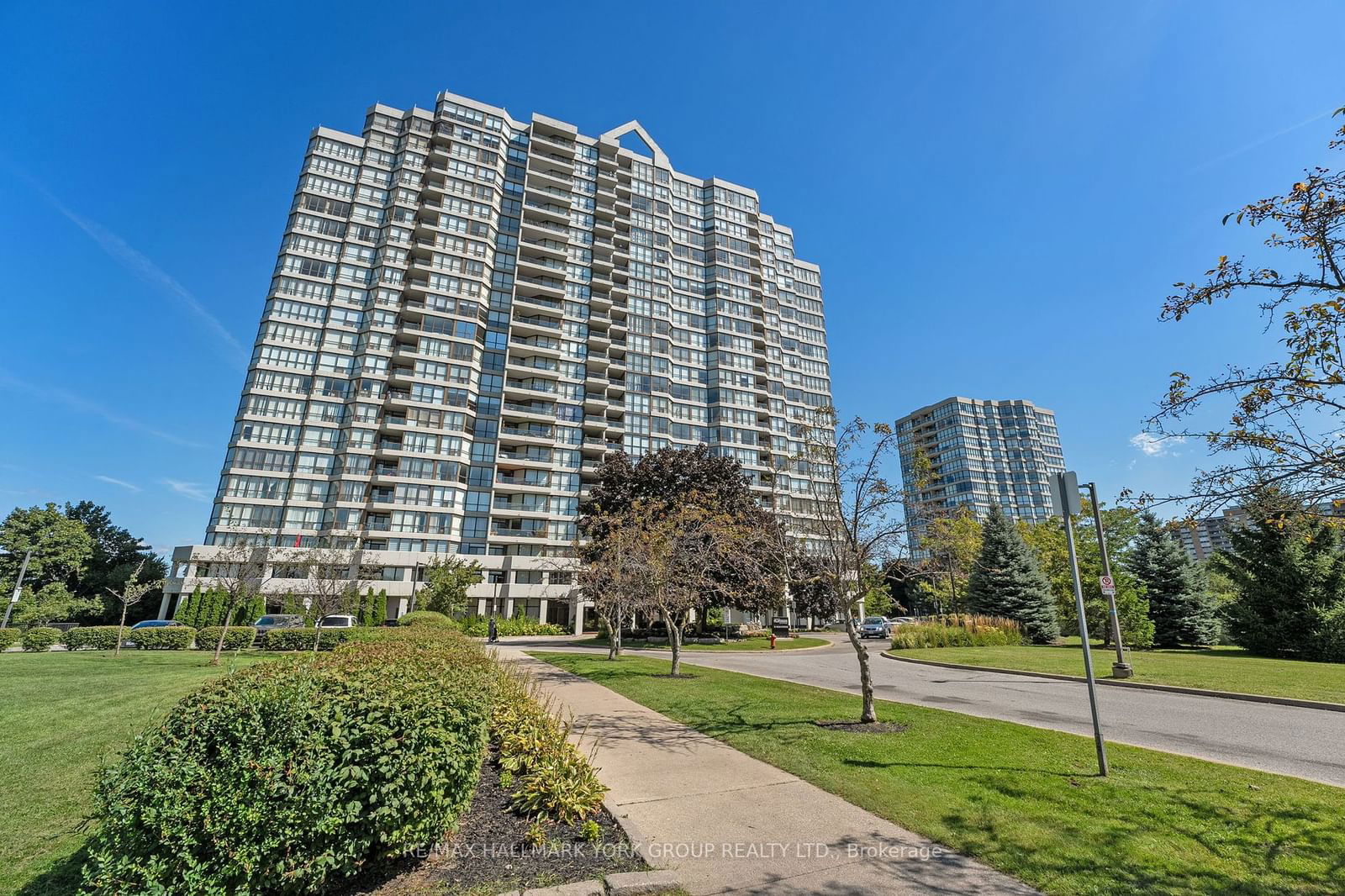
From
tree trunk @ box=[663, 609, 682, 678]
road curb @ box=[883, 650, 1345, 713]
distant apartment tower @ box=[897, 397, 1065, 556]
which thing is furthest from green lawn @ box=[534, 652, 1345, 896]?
distant apartment tower @ box=[897, 397, 1065, 556]

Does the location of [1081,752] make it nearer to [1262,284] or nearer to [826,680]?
[1262,284]

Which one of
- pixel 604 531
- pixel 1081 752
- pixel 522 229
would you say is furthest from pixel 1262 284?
pixel 522 229

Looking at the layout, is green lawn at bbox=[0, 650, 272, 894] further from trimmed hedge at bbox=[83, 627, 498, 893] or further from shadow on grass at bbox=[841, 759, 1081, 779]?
shadow on grass at bbox=[841, 759, 1081, 779]

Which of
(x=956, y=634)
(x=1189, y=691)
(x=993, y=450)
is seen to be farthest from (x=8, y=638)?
(x=993, y=450)

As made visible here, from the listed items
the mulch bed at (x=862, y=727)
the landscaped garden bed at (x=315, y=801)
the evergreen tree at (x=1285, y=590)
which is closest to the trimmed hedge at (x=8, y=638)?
the landscaped garden bed at (x=315, y=801)

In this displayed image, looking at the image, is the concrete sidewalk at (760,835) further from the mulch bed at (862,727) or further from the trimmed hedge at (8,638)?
the trimmed hedge at (8,638)

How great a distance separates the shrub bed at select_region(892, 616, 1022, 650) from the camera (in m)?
28.5

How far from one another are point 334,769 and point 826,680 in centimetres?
1534

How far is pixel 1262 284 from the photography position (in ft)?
17.7

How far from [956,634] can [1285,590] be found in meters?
12.7

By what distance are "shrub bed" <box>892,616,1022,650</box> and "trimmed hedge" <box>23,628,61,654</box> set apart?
3942 cm

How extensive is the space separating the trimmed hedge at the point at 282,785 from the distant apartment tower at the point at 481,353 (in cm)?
4143

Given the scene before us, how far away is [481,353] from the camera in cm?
6094

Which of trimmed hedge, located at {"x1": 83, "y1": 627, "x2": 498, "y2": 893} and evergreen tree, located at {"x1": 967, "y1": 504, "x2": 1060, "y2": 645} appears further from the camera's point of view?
evergreen tree, located at {"x1": 967, "y1": 504, "x2": 1060, "y2": 645}
